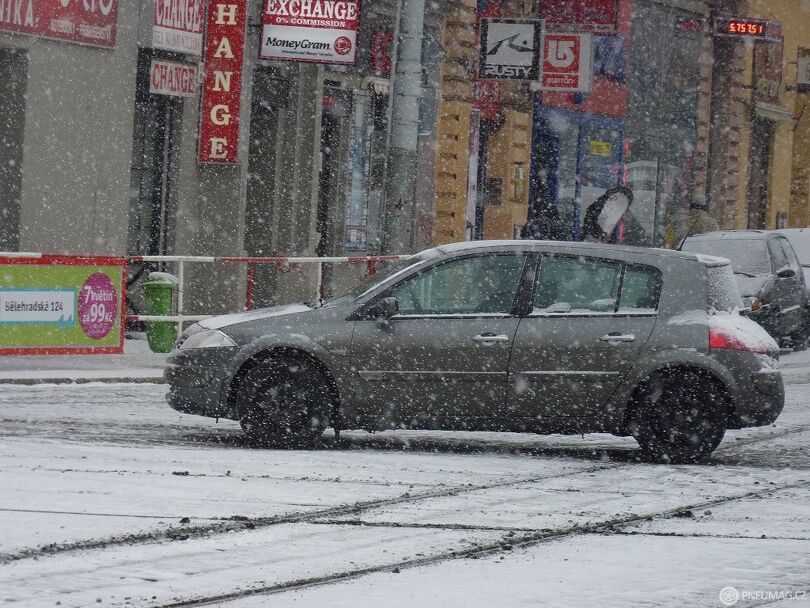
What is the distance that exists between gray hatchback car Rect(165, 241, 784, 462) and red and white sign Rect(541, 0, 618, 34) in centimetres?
1957

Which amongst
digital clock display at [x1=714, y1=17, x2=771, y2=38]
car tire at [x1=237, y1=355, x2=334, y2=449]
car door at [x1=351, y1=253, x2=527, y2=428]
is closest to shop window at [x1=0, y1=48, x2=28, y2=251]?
car tire at [x1=237, y1=355, x2=334, y2=449]

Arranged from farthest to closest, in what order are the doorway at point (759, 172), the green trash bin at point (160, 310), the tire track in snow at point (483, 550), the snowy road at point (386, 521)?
1. the doorway at point (759, 172)
2. the green trash bin at point (160, 310)
3. the snowy road at point (386, 521)
4. the tire track in snow at point (483, 550)

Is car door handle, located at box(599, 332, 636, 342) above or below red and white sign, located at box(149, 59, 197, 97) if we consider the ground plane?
below

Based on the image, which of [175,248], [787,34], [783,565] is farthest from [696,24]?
[783,565]

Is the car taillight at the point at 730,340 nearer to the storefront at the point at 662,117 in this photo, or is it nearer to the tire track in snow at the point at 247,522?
the tire track in snow at the point at 247,522

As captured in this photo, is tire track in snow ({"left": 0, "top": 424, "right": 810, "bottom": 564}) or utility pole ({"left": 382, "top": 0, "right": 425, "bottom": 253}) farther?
utility pole ({"left": 382, "top": 0, "right": 425, "bottom": 253})

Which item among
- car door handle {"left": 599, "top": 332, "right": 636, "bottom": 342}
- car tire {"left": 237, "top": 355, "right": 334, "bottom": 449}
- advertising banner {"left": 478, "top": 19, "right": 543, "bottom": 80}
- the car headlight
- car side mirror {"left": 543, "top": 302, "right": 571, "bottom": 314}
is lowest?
car tire {"left": 237, "top": 355, "right": 334, "bottom": 449}

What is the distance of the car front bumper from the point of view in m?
12.0

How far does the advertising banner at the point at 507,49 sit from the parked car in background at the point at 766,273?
17.5 ft

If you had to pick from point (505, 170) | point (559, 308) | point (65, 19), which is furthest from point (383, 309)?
point (505, 170)

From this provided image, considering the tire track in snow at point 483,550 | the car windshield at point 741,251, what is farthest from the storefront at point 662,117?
the tire track in snow at point 483,550

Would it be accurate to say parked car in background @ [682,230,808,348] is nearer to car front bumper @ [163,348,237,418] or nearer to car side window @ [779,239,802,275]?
car side window @ [779,239,802,275]

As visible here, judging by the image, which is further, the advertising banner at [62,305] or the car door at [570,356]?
the advertising banner at [62,305]

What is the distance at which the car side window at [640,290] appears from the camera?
39.7 ft
